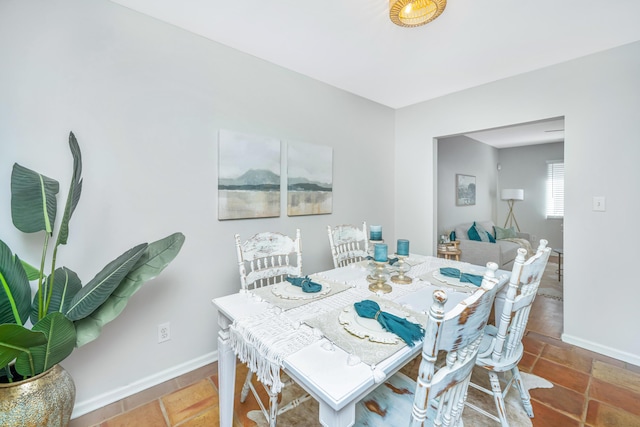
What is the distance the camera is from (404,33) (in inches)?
76.7

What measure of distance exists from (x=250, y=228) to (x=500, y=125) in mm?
2553

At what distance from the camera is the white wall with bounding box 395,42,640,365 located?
7.00ft

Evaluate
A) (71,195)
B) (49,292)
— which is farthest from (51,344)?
(71,195)

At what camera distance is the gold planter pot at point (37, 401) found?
1.05 m

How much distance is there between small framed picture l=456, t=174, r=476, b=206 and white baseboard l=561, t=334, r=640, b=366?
2.89 meters

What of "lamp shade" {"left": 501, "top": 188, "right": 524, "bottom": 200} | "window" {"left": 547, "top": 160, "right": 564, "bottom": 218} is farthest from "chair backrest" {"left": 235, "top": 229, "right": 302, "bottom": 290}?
"window" {"left": 547, "top": 160, "right": 564, "bottom": 218}

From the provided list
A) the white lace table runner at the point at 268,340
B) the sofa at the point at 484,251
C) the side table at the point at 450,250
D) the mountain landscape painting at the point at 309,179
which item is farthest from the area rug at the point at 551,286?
the white lace table runner at the point at 268,340

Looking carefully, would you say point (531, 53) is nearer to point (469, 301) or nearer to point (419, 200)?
point (419, 200)

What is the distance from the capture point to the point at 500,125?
2.75 meters

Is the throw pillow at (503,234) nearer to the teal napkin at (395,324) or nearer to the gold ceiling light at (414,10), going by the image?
the gold ceiling light at (414,10)

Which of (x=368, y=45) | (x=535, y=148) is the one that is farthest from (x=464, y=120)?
(x=535, y=148)

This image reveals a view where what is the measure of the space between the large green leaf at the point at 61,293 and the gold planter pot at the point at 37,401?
26 cm

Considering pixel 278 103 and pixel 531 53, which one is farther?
pixel 278 103

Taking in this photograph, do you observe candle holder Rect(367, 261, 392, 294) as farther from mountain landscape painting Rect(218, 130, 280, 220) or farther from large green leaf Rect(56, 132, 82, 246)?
large green leaf Rect(56, 132, 82, 246)
